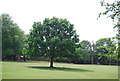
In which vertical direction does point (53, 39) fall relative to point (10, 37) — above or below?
below

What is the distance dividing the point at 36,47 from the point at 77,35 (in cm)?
899

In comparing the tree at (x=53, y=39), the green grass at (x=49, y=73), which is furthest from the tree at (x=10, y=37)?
the green grass at (x=49, y=73)

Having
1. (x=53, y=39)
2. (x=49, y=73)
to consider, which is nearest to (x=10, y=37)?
(x=53, y=39)

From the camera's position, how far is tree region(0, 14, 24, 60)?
58203 mm

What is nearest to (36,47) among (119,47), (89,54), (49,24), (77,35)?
(49,24)

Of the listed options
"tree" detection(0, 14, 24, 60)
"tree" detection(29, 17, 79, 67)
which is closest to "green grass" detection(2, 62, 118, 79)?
"tree" detection(29, 17, 79, 67)

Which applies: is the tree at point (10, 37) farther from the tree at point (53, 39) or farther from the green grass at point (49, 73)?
the green grass at point (49, 73)

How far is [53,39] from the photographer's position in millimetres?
33094

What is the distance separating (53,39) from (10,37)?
30393mm

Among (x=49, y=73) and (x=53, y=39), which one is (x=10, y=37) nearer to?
(x=53, y=39)

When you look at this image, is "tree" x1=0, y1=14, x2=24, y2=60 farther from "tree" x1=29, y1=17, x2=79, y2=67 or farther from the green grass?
the green grass

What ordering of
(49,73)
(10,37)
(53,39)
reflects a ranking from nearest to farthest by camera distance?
(49,73), (53,39), (10,37)

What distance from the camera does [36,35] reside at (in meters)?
35.6

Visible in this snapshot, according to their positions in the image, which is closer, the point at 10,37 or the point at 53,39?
the point at 53,39
